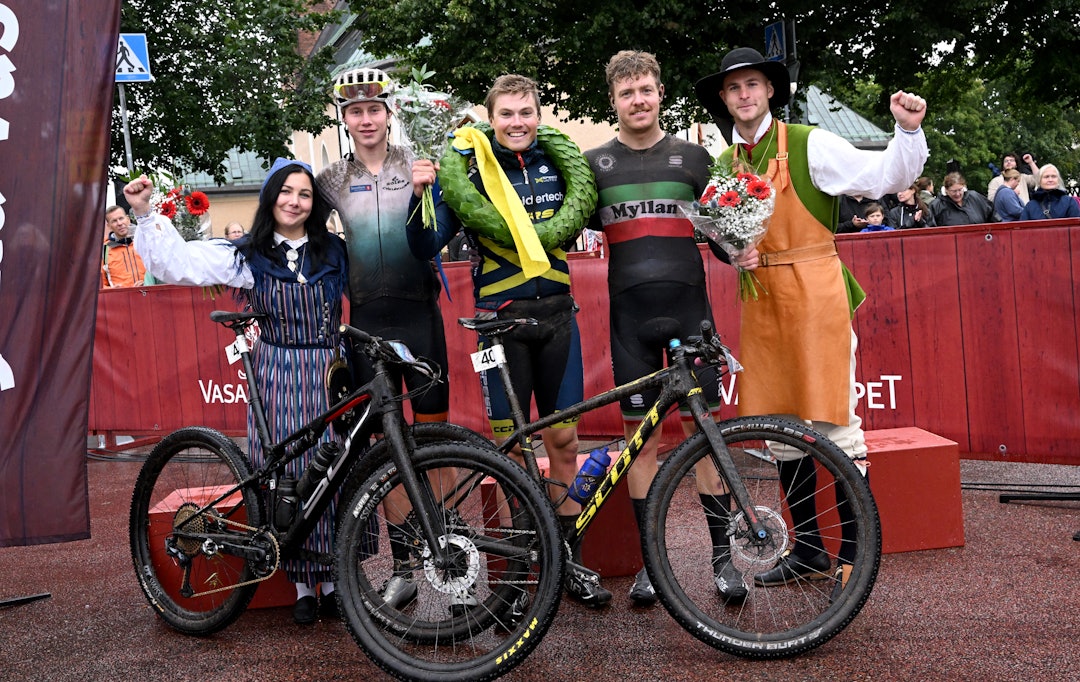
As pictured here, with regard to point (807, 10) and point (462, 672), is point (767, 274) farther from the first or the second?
point (807, 10)

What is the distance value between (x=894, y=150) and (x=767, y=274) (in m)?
0.74

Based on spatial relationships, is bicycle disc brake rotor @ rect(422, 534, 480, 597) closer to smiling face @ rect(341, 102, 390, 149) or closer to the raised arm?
the raised arm

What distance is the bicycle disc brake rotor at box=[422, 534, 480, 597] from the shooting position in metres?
4.06

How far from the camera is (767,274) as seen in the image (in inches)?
195

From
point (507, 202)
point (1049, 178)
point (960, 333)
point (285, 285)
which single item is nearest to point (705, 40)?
point (1049, 178)

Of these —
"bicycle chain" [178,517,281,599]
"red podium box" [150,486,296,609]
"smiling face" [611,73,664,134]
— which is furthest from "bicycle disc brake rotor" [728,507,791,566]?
"red podium box" [150,486,296,609]

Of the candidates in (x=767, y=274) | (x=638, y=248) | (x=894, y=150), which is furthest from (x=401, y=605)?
(x=894, y=150)

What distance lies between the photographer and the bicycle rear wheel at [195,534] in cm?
475

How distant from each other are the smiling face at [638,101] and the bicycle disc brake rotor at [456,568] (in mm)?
1945

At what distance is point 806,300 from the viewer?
16.0 ft

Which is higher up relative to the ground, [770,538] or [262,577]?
[770,538]

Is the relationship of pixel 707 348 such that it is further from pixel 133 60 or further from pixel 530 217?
pixel 133 60

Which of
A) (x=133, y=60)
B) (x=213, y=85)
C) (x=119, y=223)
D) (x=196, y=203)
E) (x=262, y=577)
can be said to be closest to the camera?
(x=262, y=577)

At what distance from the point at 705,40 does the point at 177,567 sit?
50.6 feet
